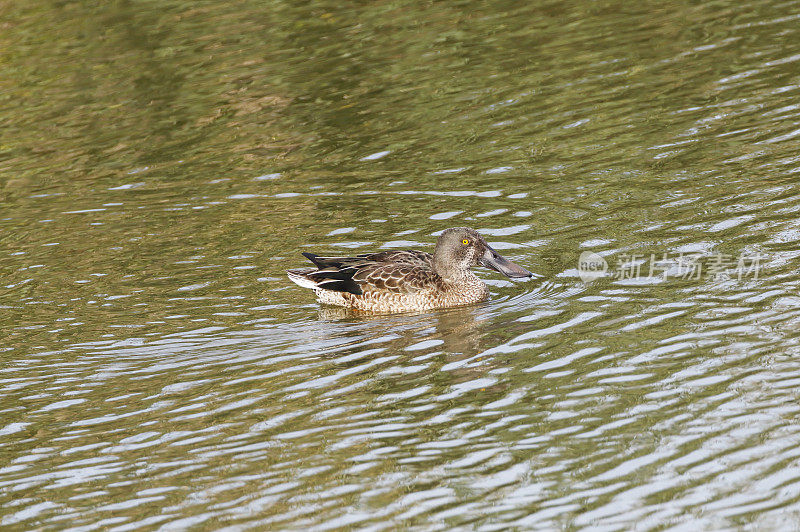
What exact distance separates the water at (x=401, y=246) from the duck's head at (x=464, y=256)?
0.41m

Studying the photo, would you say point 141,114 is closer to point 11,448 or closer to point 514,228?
point 514,228

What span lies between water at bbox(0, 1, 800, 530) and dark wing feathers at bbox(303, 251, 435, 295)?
1.10 ft

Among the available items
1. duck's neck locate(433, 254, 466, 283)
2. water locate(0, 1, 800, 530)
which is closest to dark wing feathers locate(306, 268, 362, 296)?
water locate(0, 1, 800, 530)

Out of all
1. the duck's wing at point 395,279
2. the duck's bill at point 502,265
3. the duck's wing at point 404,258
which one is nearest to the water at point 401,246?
the duck's bill at point 502,265

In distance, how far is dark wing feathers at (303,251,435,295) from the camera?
11.6 m

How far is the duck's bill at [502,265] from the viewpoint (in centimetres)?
1147

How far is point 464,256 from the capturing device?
11750 millimetres

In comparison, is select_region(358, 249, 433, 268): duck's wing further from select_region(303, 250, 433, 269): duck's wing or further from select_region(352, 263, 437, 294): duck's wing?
select_region(352, 263, 437, 294): duck's wing

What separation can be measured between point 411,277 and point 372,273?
396mm

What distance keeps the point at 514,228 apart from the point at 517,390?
432cm

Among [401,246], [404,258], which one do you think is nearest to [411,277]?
[404,258]

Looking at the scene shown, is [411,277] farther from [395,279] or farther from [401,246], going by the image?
[401,246]

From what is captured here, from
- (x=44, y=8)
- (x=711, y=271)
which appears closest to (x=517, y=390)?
(x=711, y=271)

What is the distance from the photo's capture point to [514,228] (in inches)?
512
